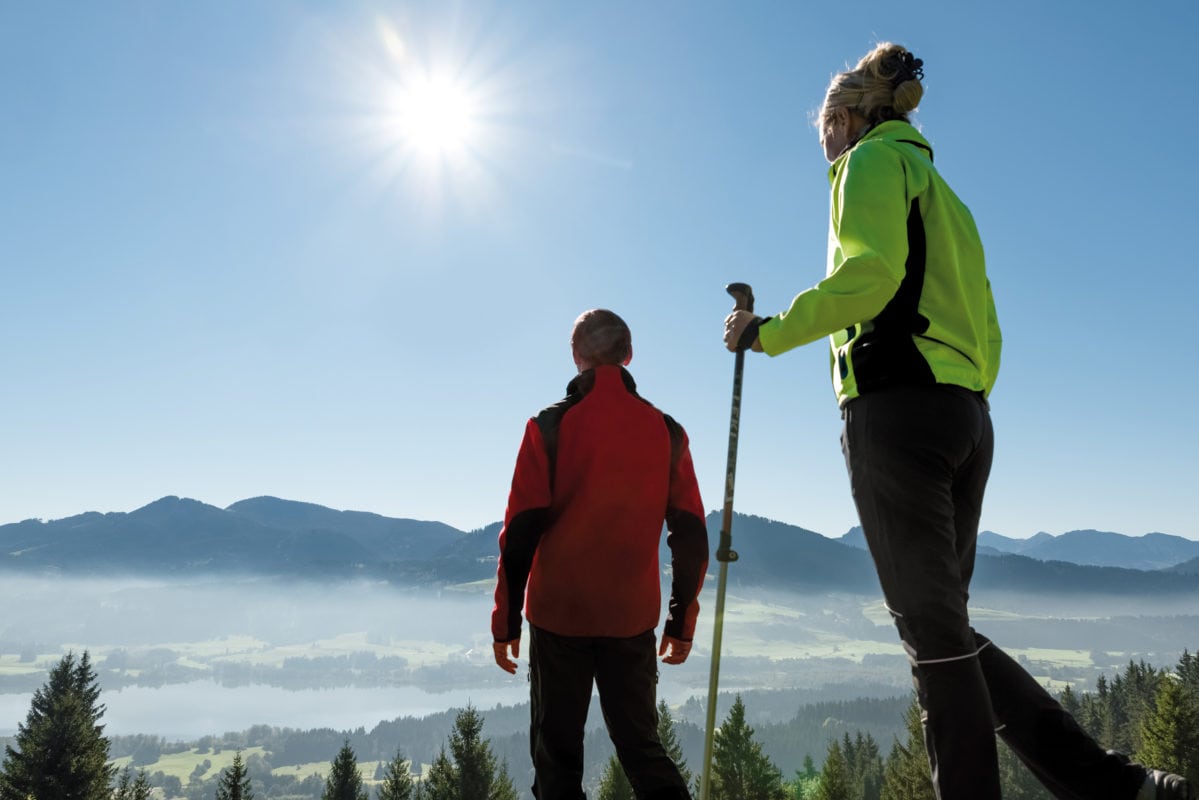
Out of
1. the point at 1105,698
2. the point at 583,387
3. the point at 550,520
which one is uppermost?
the point at 583,387

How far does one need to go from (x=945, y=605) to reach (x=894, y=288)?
1106mm

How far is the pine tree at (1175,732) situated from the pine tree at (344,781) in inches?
1914

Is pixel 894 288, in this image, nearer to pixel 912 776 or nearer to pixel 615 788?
pixel 615 788

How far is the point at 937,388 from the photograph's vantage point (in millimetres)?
2504

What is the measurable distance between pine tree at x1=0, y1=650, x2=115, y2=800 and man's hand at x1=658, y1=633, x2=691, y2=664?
187 ft

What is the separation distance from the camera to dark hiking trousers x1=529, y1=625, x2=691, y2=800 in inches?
146

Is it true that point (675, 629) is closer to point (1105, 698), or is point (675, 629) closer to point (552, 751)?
point (552, 751)

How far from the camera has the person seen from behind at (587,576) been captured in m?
3.79

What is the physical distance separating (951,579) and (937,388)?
66 cm

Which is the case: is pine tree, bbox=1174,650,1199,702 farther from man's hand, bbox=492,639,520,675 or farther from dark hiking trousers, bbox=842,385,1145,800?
man's hand, bbox=492,639,520,675

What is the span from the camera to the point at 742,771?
1592 inches

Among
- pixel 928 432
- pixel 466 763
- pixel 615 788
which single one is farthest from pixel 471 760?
pixel 928 432

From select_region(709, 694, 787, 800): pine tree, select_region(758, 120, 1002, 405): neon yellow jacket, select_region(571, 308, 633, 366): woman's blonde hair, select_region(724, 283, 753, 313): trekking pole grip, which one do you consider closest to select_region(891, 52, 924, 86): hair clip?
select_region(758, 120, 1002, 405): neon yellow jacket

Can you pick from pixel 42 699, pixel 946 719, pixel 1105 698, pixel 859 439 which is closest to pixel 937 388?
pixel 859 439
